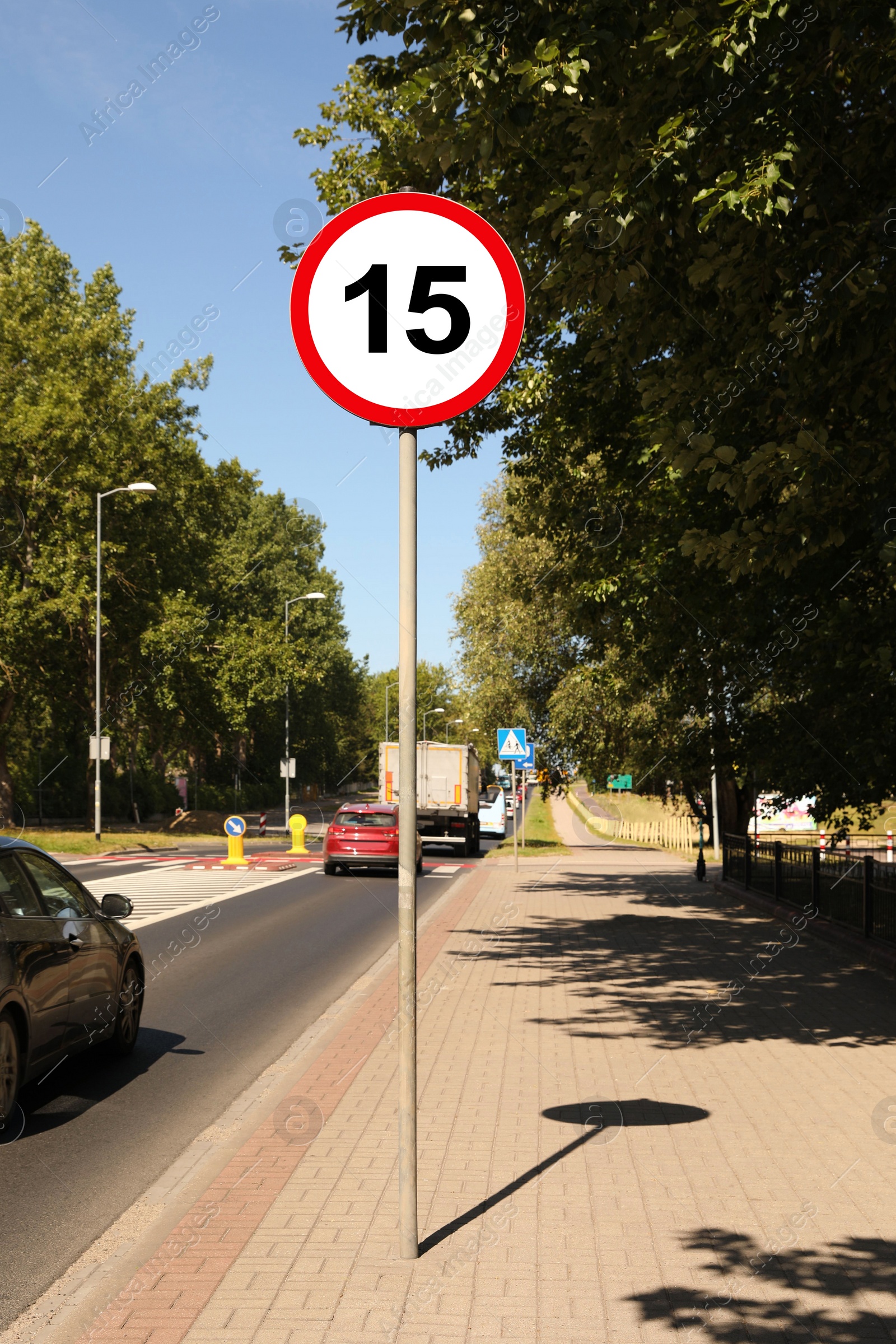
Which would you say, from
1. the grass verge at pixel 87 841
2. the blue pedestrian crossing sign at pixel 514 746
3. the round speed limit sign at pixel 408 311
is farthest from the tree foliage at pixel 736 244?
the grass verge at pixel 87 841

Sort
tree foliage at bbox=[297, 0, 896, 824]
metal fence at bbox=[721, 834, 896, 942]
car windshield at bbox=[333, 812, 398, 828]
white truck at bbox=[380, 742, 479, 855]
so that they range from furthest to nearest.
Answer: white truck at bbox=[380, 742, 479, 855]
car windshield at bbox=[333, 812, 398, 828]
metal fence at bbox=[721, 834, 896, 942]
tree foliage at bbox=[297, 0, 896, 824]

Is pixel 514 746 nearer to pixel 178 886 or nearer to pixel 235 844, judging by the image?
pixel 235 844

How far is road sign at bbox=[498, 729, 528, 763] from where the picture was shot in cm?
2730

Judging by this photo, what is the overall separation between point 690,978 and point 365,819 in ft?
52.0

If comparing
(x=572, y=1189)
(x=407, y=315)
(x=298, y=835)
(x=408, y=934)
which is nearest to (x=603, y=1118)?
(x=572, y=1189)

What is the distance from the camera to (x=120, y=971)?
837cm

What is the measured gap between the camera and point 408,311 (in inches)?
179

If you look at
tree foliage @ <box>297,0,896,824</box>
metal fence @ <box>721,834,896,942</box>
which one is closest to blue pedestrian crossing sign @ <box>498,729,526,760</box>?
metal fence @ <box>721,834,896,942</box>

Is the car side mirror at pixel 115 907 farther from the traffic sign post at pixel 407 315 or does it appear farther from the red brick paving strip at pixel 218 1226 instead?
the traffic sign post at pixel 407 315

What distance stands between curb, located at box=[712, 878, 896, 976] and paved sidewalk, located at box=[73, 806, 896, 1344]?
209 cm

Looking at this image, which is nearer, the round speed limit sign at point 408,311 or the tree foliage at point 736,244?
the round speed limit sign at point 408,311

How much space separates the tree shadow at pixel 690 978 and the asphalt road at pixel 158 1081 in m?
1.83

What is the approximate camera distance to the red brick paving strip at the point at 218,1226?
4004mm

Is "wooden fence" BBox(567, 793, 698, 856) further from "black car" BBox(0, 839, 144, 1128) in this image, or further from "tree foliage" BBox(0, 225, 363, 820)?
"black car" BBox(0, 839, 144, 1128)
